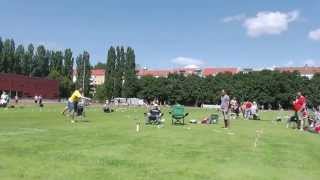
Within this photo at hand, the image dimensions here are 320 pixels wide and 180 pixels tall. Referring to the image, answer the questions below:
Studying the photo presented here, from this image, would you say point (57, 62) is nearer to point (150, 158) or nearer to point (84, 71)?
point (84, 71)

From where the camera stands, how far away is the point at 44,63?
179625 millimetres

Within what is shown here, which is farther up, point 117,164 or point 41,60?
point 41,60

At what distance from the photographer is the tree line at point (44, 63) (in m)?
165

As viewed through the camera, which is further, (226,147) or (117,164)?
(226,147)

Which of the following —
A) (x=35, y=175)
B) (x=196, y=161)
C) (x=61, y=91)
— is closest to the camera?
(x=35, y=175)

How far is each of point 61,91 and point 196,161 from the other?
6303 inches

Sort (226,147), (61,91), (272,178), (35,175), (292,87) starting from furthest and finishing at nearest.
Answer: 1. (61,91)
2. (292,87)
3. (226,147)
4. (272,178)
5. (35,175)

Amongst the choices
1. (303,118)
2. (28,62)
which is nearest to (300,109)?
(303,118)

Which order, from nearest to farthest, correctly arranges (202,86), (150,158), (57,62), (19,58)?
(150,158), (19,58), (202,86), (57,62)

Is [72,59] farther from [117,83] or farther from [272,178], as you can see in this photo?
[272,178]

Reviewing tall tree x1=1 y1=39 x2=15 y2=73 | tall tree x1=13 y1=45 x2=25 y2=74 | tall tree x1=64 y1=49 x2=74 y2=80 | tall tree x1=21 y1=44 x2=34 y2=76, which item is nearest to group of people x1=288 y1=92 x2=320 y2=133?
tall tree x1=1 y1=39 x2=15 y2=73

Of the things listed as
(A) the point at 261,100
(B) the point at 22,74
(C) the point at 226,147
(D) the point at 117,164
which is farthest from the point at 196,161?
(B) the point at 22,74

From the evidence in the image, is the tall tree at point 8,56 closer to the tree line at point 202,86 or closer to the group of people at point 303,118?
the tree line at point 202,86

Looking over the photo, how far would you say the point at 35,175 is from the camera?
13883mm
